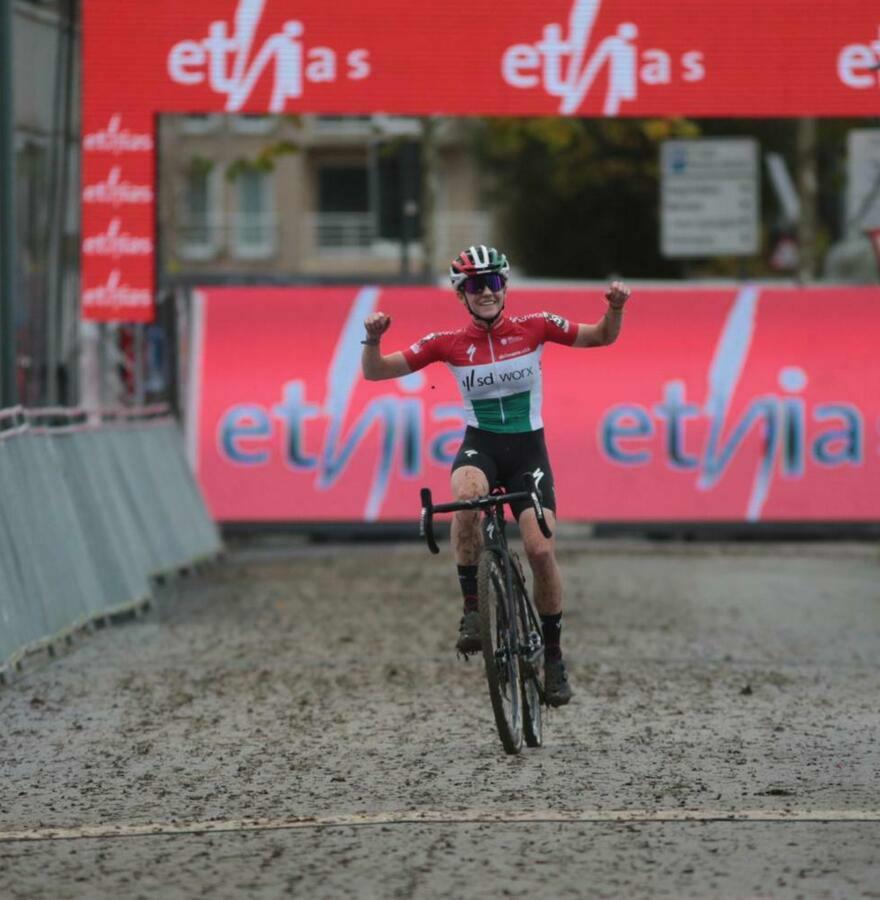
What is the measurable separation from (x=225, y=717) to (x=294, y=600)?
19.7 feet

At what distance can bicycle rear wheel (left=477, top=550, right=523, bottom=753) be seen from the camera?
909 cm

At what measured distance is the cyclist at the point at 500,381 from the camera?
975cm

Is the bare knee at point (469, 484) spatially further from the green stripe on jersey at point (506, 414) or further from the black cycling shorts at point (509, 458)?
the green stripe on jersey at point (506, 414)

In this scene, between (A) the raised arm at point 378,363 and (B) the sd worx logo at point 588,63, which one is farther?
(B) the sd worx logo at point 588,63

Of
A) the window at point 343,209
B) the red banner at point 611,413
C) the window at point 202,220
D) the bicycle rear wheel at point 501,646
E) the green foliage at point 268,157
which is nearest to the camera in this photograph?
the bicycle rear wheel at point 501,646

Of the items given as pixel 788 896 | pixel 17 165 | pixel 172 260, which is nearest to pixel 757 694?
pixel 788 896

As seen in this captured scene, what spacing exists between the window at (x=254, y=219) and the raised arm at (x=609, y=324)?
2587 inches

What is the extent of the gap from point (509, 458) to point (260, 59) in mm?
6048

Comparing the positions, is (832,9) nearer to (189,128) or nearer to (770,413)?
(770,413)

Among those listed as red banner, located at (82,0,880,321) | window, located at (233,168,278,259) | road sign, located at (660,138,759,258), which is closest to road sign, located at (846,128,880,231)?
road sign, located at (660,138,759,258)

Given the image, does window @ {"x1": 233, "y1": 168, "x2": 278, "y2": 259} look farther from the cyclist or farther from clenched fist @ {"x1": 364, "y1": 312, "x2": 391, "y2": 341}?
clenched fist @ {"x1": 364, "y1": 312, "x2": 391, "y2": 341}

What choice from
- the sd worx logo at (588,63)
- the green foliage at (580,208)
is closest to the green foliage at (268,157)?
the sd worx logo at (588,63)

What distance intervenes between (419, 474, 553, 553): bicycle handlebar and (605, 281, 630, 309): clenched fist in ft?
2.55

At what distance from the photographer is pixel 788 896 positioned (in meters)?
6.51
